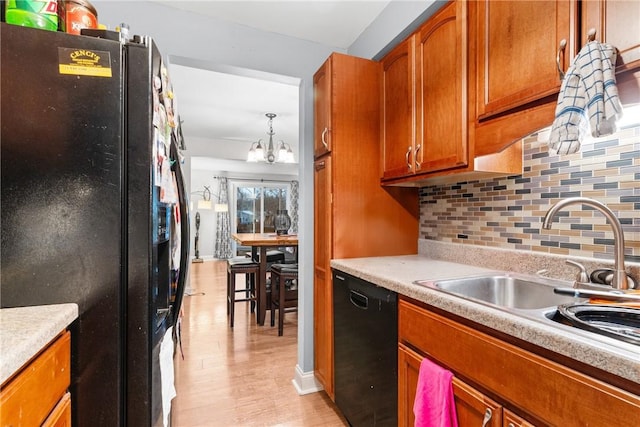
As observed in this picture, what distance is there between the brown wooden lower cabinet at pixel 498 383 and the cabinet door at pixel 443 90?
0.73 meters

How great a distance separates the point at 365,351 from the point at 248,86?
9.33 ft

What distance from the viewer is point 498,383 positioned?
0.85 m

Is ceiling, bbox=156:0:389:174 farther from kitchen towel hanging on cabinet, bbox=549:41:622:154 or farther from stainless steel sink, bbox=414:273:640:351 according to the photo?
stainless steel sink, bbox=414:273:640:351

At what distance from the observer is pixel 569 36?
37.6 inches

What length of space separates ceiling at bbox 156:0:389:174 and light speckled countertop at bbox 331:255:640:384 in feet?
5.04

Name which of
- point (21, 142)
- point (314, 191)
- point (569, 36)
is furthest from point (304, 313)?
point (569, 36)

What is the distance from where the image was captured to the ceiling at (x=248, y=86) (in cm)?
184

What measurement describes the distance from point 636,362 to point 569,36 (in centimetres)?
93

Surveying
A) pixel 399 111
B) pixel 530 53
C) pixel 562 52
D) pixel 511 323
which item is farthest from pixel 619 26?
pixel 399 111

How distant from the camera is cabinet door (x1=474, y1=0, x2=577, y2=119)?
0.98 metres

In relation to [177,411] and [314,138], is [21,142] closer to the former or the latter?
[314,138]

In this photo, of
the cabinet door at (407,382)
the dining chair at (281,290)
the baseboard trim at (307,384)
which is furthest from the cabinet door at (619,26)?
the dining chair at (281,290)

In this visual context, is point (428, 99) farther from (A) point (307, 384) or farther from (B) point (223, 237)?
(B) point (223, 237)

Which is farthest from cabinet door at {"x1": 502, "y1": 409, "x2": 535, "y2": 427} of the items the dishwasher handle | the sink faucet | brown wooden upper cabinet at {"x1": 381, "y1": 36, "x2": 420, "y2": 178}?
brown wooden upper cabinet at {"x1": 381, "y1": 36, "x2": 420, "y2": 178}
